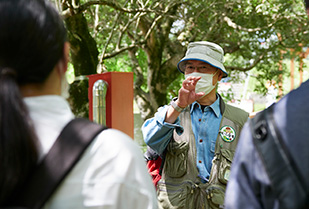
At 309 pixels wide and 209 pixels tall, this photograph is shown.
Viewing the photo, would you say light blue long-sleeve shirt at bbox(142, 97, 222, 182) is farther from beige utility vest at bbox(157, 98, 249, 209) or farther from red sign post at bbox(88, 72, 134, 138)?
red sign post at bbox(88, 72, 134, 138)

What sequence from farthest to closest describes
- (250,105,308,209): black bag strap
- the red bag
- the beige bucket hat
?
the beige bucket hat
the red bag
(250,105,308,209): black bag strap

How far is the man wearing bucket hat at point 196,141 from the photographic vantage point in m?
2.86

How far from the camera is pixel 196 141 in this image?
302 centimetres

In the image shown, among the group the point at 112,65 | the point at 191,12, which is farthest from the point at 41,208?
the point at 112,65

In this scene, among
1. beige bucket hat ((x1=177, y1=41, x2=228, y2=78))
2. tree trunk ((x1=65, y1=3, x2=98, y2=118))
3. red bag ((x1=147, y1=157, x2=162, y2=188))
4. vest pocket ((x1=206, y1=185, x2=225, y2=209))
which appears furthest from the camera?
tree trunk ((x1=65, y1=3, x2=98, y2=118))

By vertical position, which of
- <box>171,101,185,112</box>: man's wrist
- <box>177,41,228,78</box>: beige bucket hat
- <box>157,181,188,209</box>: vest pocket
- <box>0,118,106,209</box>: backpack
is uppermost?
<box>177,41,228,78</box>: beige bucket hat

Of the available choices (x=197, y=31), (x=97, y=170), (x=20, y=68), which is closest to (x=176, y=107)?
(x=97, y=170)

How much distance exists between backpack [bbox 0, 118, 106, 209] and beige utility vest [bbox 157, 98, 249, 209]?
173 cm

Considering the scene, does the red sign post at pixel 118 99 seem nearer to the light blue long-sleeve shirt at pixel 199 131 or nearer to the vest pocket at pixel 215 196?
the light blue long-sleeve shirt at pixel 199 131

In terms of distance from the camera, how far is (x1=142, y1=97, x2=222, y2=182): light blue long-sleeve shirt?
9.38 feet

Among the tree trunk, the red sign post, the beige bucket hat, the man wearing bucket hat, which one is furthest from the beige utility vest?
the tree trunk

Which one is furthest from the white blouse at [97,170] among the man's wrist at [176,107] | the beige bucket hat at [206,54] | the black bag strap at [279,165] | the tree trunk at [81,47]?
the tree trunk at [81,47]

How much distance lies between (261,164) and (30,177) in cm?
64

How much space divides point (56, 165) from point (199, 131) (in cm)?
197
